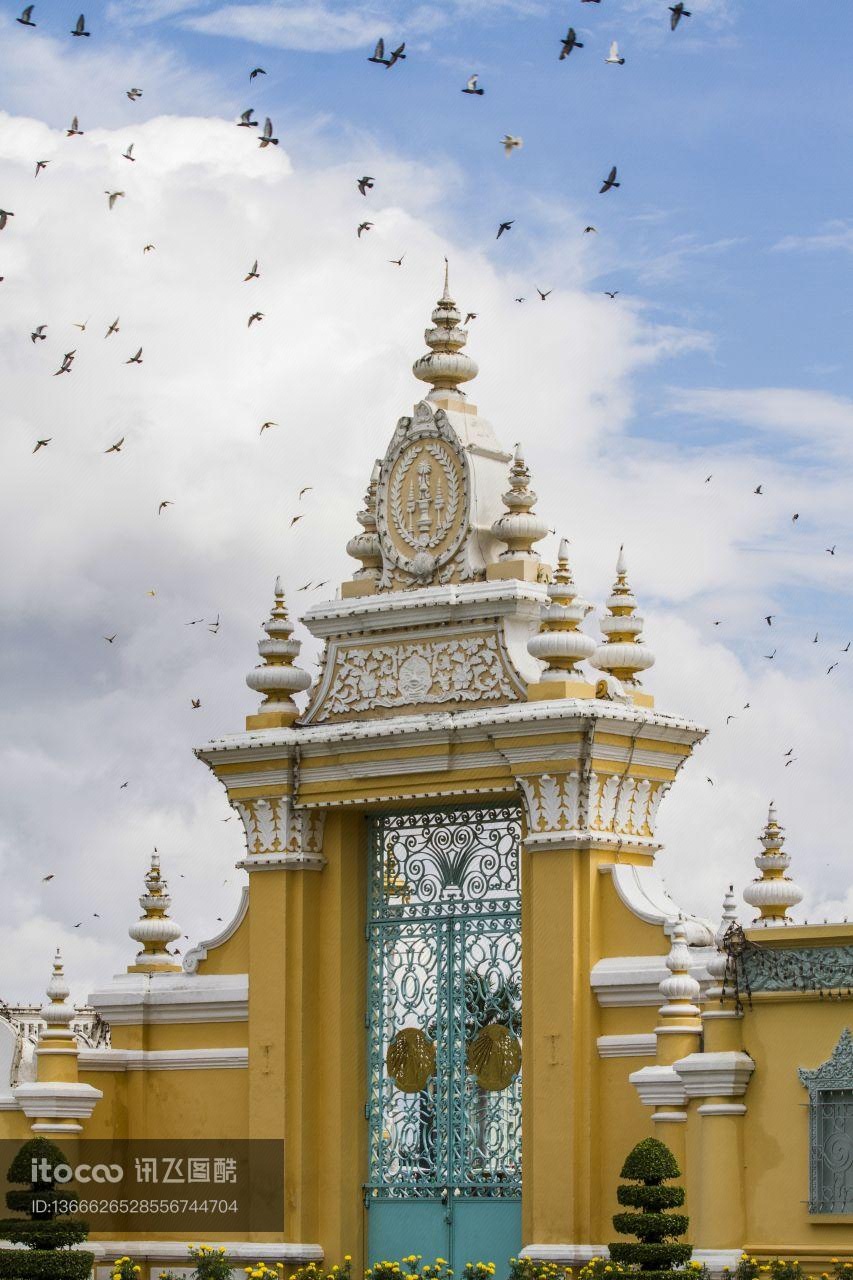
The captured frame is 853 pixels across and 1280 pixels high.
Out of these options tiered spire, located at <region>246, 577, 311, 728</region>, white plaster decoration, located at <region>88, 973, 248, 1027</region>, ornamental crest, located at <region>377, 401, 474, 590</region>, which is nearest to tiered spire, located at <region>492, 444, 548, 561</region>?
ornamental crest, located at <region>377, 401, 474, 590</region>

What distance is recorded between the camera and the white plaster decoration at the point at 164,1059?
20.9 meters

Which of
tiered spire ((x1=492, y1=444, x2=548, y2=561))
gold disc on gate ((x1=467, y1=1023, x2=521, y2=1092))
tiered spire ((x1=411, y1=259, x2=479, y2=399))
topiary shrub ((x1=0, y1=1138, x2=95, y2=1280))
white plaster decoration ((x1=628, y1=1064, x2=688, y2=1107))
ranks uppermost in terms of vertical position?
tiered spire ((x1=411, y1=259, x2=479, y2=399))

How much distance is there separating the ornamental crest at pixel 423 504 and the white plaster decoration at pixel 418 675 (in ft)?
1.67

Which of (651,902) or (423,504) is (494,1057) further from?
(423,504)

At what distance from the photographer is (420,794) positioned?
65.2ft

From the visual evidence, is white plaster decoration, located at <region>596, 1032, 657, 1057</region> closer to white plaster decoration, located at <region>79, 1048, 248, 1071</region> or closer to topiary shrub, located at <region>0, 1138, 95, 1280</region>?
white plaster decoration, located at <region>79, 1048, 248, 1071</region>

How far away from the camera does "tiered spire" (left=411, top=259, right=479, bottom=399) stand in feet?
68.2

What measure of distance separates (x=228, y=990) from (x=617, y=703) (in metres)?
3.87

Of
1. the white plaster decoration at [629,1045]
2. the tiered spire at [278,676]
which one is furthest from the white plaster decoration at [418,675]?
the white plaster decoration at [629,1045]

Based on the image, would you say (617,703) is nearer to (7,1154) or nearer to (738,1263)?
(738,1263)

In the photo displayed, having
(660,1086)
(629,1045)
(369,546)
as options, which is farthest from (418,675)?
(660,1086)

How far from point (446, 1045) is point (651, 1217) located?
3261 millimetres

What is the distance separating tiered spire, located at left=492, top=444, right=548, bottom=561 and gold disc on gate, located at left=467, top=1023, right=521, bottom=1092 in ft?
10.9

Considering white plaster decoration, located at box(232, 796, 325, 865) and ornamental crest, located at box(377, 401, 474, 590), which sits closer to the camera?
ornamental crest, located at box(377, 401, 474, 590)
